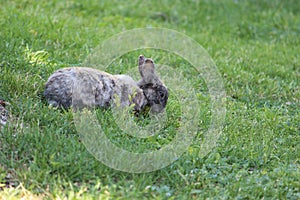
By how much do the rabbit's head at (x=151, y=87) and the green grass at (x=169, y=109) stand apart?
234mm

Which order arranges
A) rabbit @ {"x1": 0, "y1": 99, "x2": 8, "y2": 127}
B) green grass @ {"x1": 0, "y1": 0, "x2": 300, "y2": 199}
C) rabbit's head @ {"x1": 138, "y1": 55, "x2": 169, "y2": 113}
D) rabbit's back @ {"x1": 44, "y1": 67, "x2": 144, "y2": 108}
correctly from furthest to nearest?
rabbit's head @ {"x1": 138, "y1": 55, "x2": 169, "y2": 113} < rabbit's back @ {"x1": 44, "y1": 67, "x2": 144, "y2": 108} < rabbit @ {"x1": 0, "y1": 99, "x2": 8, "y2": 127} < green grass @ {"x1": 0, "y1": 0, "x2": 300, "y2": 199}

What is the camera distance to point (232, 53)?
7.81 m

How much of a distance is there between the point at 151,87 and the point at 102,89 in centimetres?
56

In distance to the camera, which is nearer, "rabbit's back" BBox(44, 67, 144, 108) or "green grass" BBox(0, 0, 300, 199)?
"green grass" BBox(0, 0, 300, 199)

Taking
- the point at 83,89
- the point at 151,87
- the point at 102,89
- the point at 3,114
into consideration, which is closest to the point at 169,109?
the point at 151,87

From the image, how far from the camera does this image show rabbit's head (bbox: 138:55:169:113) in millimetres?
4988

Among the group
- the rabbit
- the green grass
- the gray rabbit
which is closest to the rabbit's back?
the gray rabbit

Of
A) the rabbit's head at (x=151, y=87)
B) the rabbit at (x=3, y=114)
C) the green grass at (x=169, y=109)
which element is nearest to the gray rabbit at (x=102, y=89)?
the rabbit's head at (x=151, y=87)

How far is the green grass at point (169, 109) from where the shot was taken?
392cm

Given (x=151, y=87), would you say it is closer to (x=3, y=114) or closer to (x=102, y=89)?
(x=102, y=89)

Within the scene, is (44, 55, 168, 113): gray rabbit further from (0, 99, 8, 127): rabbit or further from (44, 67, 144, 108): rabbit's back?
(0, 99, 8, 127): rabbit

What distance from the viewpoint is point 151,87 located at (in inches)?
197

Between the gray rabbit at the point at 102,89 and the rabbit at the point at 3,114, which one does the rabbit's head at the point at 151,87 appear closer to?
the gray rabbit at the point at 102,89

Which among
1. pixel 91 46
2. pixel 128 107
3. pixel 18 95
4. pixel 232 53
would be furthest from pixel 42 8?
pixel 128 107
